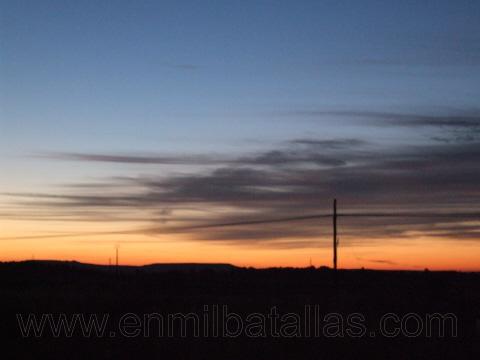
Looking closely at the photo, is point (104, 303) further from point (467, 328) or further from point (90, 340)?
point (467, 328)

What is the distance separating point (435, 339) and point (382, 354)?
4271 millimetres

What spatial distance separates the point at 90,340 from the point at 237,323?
6344mm

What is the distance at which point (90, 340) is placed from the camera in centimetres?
2495

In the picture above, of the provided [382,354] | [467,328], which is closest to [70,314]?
[382,354]

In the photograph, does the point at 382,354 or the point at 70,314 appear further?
the point at 70,314

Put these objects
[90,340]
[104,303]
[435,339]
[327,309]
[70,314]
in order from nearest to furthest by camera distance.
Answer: [90,340]
[435,339]
[70,314]
[327,309]
[104,303]

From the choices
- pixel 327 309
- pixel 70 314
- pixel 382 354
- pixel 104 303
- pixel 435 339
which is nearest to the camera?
pixel 382 354

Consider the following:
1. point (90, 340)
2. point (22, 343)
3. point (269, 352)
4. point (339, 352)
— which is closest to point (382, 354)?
point (339, 352)

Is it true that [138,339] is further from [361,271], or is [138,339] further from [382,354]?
[361,271]

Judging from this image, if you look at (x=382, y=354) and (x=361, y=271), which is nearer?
(x=382, y=354)

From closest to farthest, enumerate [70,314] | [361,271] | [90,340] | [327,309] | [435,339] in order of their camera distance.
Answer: [90,340], [435,339], [70,314], [327,309], [361,271]

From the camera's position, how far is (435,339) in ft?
87.9

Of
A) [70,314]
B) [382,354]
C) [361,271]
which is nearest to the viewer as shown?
[382,354]

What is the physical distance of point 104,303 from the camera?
125 ft
